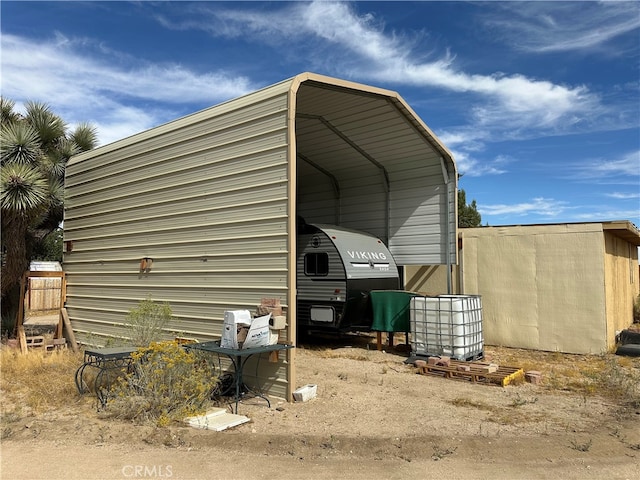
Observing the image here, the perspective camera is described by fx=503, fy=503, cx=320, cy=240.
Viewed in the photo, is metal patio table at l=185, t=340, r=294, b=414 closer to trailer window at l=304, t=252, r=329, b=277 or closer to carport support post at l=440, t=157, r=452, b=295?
trailer window at l=304, t=252, r=329, b=277

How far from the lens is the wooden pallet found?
337 inches

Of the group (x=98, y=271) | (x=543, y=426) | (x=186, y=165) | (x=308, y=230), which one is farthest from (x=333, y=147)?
(x=543, y=426)

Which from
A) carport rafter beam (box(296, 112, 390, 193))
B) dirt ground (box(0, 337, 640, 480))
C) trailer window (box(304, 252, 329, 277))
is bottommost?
dirt ground (box(0, 337, 640, 480))

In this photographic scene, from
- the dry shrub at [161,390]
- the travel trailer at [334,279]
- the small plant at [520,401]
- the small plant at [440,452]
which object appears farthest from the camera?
the travel trailer at [334,279]

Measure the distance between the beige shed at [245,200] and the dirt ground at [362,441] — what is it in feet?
4.65

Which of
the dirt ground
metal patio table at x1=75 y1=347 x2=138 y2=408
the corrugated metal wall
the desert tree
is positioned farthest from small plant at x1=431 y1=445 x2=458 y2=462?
the desert tree

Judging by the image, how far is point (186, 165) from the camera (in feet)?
31.5

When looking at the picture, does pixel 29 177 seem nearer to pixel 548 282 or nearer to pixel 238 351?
pixel 238 351

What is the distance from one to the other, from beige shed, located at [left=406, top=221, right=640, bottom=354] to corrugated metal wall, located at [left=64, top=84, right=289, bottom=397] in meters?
7.09

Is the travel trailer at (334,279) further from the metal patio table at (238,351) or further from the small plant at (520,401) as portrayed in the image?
the small plant at (520,401)

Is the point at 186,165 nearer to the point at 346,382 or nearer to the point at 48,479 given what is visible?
the point at 346,382

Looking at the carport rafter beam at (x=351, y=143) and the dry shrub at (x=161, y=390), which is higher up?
the carport rafter beam at (x=351, y=143)

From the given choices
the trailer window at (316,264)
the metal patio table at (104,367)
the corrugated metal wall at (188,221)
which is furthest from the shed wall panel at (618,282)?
the metal patio table at (104,367)

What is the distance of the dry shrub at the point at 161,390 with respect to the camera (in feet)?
21.0
